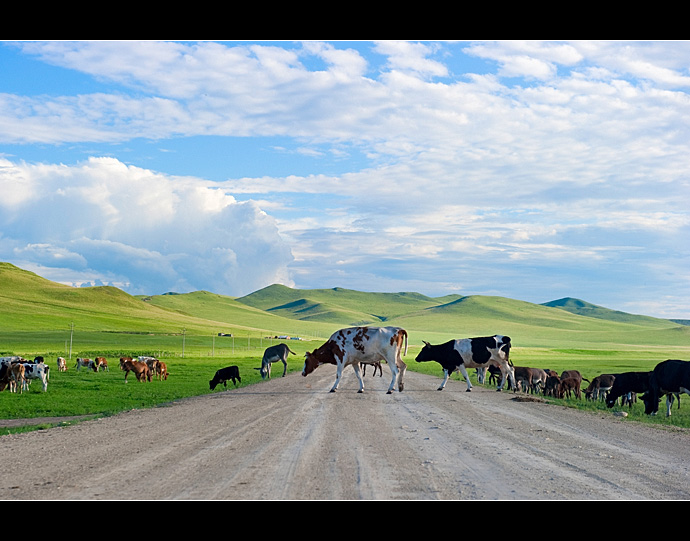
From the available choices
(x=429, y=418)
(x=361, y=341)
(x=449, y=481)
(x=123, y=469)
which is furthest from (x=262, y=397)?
(x=449, y=481)

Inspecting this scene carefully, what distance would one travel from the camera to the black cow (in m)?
26.8

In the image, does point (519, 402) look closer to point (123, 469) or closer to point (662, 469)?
point (662, 469)

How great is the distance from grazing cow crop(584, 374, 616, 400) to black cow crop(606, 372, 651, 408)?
5329 millimetres

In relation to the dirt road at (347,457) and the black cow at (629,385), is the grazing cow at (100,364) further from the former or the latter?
the black cow at (629,385)

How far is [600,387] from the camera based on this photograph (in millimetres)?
33000

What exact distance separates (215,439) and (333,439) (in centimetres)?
273

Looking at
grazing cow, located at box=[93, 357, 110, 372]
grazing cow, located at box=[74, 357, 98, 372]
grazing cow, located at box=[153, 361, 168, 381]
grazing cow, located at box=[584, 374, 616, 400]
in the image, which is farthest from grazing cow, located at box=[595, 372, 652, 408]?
grazing cow, located at box=[74, 357, 98, 372]

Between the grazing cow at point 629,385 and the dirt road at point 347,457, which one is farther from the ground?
the grazing cow at point 629,385

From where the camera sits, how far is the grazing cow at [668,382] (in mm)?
23188

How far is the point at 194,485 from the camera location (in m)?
9.51

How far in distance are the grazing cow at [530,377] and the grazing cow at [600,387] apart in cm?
348

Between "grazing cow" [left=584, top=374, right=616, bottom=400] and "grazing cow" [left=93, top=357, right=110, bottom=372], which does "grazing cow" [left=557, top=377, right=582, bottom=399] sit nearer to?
"grazing cow" [left=584, top=374, right=616, bottom=400]

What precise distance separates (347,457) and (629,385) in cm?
1941

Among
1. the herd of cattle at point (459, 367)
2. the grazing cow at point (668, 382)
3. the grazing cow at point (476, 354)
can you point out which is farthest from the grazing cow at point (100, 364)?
the grazing cow at point (668, 382)
